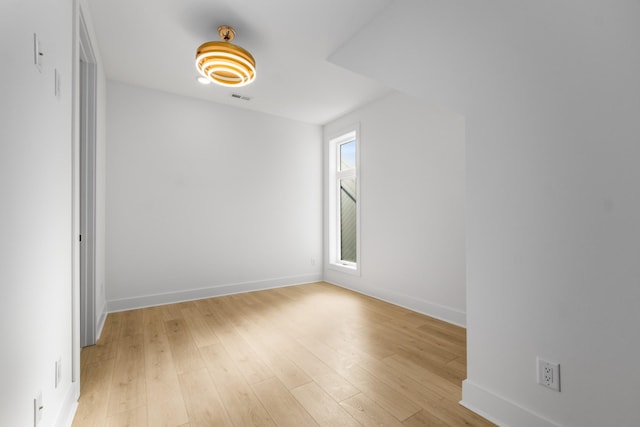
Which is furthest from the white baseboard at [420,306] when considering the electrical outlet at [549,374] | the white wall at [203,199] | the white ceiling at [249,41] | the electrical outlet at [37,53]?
the electrical outlet at [37,53]

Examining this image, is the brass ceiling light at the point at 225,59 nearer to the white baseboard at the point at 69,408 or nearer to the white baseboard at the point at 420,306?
the white baseboard at the point at 69,408

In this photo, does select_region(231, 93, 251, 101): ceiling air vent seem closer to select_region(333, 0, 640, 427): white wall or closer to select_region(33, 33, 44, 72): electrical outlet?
select_region(333, 0, 640, 427): white wall

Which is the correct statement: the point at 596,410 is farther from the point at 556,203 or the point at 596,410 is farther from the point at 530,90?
the point at 530,90

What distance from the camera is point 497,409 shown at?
1509 millimetres

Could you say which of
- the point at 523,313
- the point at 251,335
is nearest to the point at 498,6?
the point at 523,313

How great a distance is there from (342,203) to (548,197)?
358 cm

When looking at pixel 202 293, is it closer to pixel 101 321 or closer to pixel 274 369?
pixel 101 321

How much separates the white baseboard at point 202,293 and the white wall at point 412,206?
93 centimetres

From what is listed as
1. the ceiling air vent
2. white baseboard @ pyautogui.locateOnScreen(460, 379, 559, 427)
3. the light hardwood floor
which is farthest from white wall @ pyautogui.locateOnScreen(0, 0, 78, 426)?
the ceiling air vent

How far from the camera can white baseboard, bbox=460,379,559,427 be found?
4.49ft

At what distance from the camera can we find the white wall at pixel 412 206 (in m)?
2.96

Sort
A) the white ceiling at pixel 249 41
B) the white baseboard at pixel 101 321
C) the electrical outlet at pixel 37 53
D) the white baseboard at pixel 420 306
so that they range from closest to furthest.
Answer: the electrical outlet at pixel 37 53
the white ceiling at pixel 249 41
the white baseboard at pixel 101 321
the white baseboard at pixel 420 306

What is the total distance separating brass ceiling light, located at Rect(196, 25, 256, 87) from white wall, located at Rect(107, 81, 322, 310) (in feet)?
4.94

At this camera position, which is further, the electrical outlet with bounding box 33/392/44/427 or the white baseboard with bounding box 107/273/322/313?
the white baseboard with bounding box 107/273/322/313
